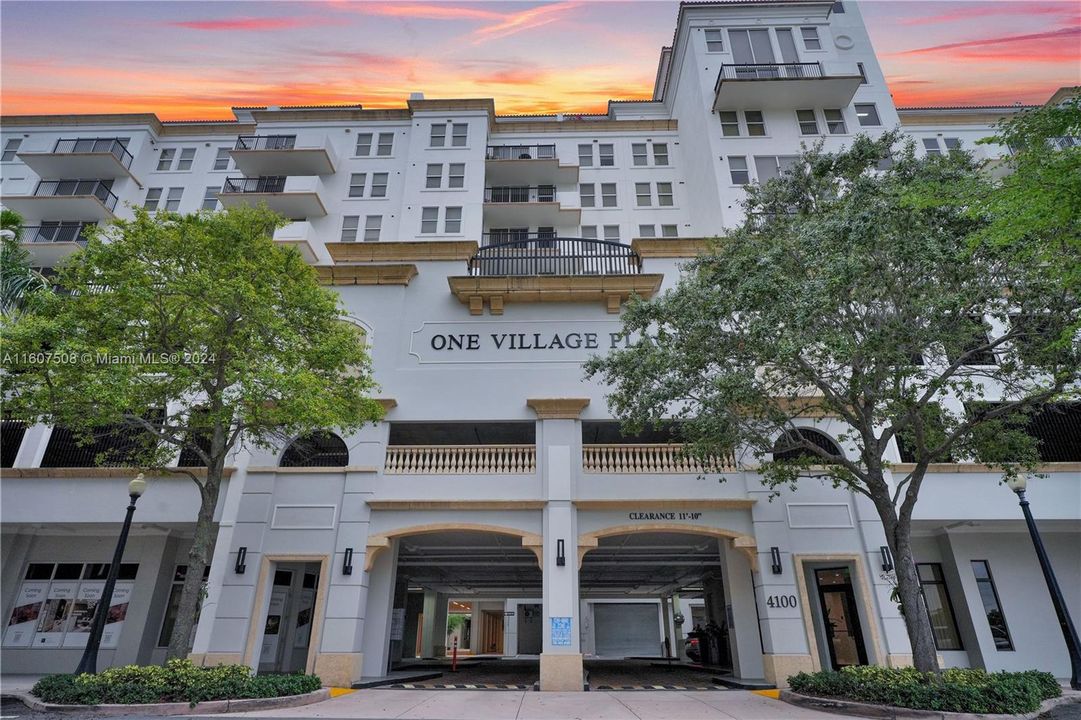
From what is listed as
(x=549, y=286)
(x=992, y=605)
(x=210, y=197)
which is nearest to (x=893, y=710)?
(x=992, y=605)

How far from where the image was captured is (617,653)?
122 ft

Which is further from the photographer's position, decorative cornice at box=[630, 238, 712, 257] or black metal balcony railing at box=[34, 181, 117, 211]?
black metal balcony railing at box=[34, 181, 117, 211]

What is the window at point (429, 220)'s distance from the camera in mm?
23609

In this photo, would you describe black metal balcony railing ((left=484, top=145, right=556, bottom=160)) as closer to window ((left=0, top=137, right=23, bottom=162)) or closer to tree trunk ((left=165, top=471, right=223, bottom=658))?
tree trunk ((left=165, top=471, right=223, bottom=658))

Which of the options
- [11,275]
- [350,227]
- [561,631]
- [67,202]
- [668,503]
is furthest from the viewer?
[67,202]

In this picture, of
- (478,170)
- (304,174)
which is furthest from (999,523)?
(304,174)

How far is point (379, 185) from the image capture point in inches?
1032

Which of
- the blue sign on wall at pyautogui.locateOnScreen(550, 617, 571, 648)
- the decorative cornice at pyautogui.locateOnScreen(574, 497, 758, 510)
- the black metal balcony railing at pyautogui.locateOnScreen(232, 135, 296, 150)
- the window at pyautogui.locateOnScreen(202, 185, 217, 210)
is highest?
the black metal balcony railing at pyautogui.locateOnScreen(232, 135, 296, 150)

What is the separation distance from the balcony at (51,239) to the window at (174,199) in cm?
342

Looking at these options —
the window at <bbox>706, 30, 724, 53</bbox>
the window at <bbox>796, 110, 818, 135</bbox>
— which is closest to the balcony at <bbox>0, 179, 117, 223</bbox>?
the window at <bbox>706, 30, 724, 53</bbox>

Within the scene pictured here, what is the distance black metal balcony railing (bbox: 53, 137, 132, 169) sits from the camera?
1096 inches

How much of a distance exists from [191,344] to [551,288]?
34.6 ft

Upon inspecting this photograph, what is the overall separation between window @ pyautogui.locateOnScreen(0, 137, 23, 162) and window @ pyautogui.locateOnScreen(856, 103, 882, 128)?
133 feet

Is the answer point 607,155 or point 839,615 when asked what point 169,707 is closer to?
point 839,615
